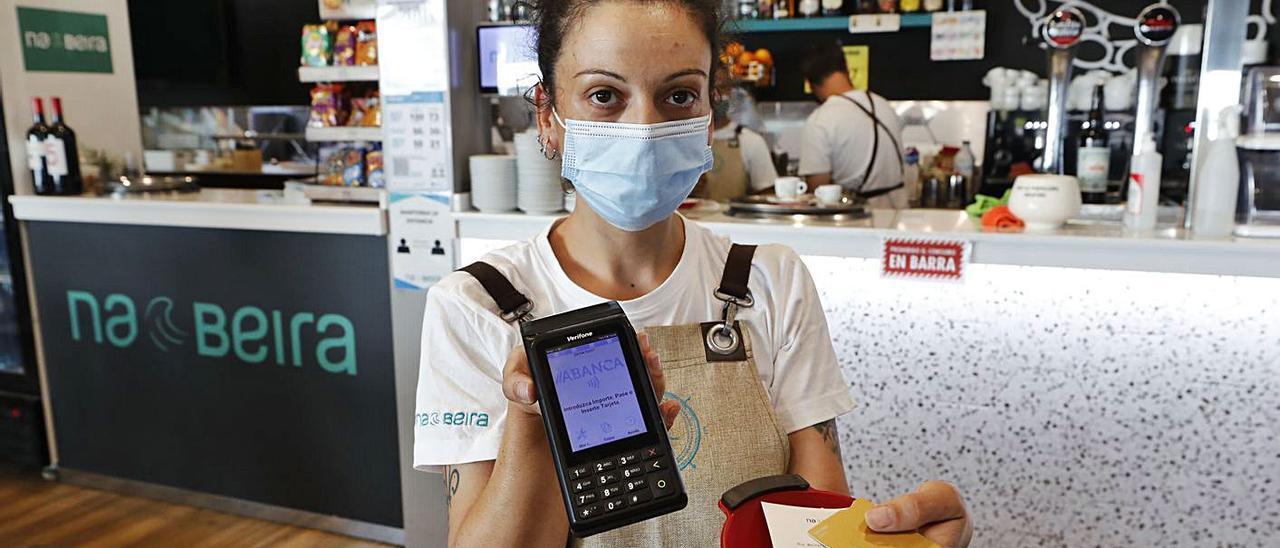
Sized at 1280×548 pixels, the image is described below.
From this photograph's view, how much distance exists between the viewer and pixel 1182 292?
2400 mm

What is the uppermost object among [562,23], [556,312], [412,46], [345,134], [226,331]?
[412,46]

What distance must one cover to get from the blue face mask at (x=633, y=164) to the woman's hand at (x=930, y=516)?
575 mm

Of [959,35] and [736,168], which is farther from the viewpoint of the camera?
[959,35]

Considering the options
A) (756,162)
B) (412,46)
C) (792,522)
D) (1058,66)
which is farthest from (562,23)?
(756,162)

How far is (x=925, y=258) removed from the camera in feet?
8.25

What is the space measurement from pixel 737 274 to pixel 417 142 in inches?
73.1

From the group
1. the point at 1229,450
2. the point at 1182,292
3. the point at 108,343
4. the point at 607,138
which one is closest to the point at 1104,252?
the point at 1182,292

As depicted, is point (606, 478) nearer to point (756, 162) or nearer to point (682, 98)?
point (682, 98)

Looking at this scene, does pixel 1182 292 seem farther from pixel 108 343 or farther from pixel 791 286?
pixel 108 343

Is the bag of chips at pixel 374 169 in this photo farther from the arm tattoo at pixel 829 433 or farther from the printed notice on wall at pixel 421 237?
the arm tattoo at pixel 829 433

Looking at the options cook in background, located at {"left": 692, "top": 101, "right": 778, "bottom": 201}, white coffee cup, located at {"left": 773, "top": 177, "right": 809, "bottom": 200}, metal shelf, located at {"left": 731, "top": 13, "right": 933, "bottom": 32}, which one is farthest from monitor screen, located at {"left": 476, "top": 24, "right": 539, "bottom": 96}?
metal shelf, located at {"left": 731, "top": 13, "right": 933, "bottom": 32}

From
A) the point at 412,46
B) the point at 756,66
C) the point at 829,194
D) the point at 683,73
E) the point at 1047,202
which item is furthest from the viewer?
the point at 756,66

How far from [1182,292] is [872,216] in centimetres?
87

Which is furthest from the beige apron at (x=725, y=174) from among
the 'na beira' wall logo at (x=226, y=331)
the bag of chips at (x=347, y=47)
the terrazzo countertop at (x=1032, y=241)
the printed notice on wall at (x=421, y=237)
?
the 'na beira' wall logo at (x=226, y=331)
